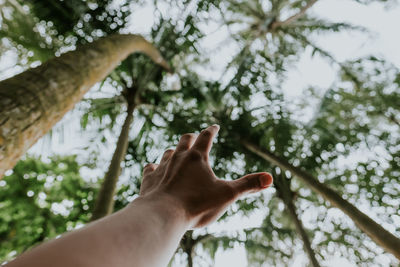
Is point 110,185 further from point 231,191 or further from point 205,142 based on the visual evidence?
point 231,191

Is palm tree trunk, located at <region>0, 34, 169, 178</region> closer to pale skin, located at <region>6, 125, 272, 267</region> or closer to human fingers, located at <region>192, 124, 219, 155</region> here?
pale skin, located at <region>6, 125, 272, 267</region>

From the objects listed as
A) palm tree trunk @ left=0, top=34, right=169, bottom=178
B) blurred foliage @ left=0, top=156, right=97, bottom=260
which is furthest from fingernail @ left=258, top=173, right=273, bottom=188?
blurred foliage @ left=0, top=156, right=97, bottom=260

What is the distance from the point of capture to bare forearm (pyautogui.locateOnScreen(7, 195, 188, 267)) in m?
0.56

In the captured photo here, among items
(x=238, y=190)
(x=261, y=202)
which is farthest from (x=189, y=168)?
(x=261, y=202)

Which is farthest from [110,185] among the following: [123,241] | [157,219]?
[123,241]

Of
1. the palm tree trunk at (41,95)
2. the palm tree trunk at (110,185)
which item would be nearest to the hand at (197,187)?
the palm tree trunk at (41,95)

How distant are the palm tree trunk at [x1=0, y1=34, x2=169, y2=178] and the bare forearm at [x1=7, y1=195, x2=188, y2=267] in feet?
2.58

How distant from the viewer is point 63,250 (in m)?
0.57

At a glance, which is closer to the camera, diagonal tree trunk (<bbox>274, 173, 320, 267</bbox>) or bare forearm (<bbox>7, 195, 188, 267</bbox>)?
bare forearm (<bbox>7, 195, 188, 267</bbox>)

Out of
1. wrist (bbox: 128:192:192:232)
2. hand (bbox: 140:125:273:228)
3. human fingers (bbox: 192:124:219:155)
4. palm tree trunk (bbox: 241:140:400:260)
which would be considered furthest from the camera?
palm tree trunk (bbox: 241:140:400:260)

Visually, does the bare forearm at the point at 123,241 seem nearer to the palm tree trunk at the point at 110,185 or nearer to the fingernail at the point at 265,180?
the fingernail at the point at 265,180

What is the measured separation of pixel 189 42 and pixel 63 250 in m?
5.05

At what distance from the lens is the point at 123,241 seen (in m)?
0.68

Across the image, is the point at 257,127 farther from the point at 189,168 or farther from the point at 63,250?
the point at 63,250
